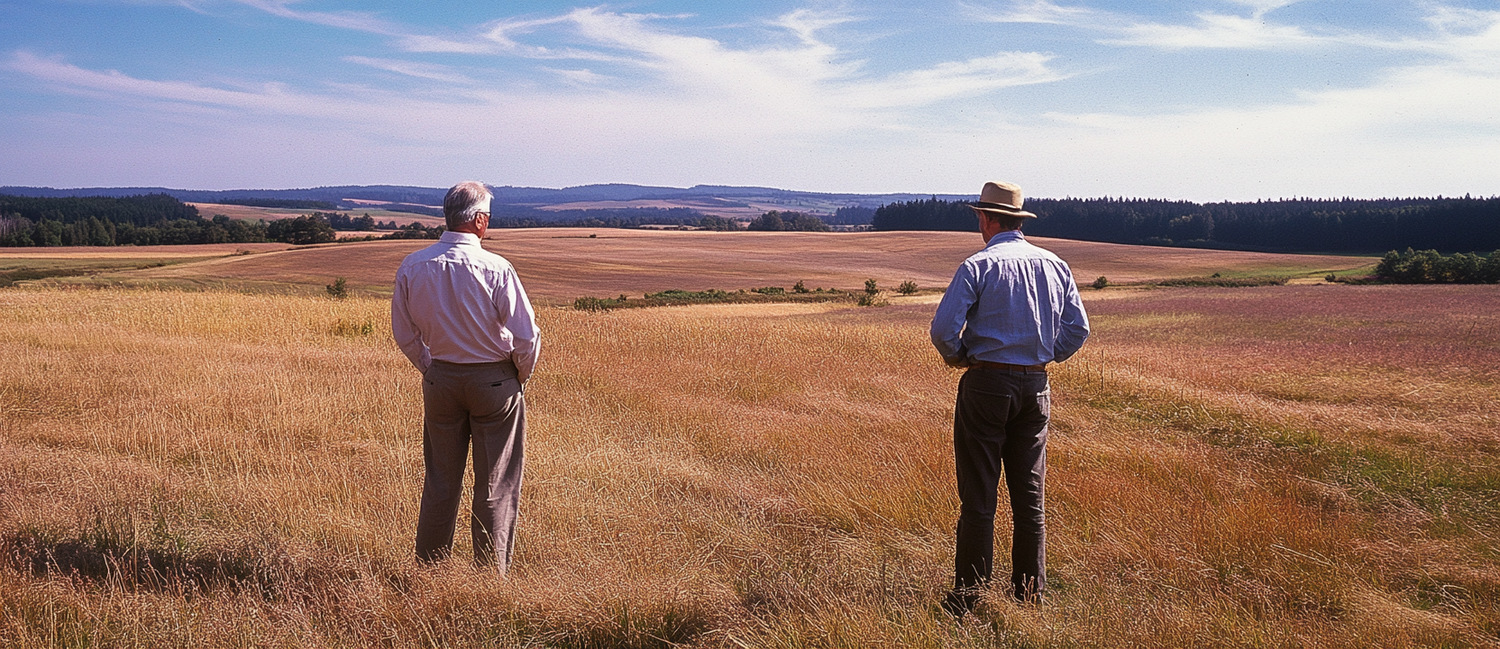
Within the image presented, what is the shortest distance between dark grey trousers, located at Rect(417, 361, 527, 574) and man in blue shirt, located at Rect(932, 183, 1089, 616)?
2.07 metres

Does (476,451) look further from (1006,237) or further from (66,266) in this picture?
(66,266)

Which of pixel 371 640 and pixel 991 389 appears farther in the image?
pixel 991 389

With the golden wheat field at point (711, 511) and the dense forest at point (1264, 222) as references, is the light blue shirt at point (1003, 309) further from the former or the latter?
the dense forest at point (1264, 222)

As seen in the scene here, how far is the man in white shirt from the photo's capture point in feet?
13.1

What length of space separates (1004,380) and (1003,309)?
0.32 meters

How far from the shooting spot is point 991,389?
3912mm

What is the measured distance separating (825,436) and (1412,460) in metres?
5.13

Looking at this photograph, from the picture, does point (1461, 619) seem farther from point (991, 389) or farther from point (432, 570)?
point (432, 570)

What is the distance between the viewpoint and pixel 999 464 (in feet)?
13.4

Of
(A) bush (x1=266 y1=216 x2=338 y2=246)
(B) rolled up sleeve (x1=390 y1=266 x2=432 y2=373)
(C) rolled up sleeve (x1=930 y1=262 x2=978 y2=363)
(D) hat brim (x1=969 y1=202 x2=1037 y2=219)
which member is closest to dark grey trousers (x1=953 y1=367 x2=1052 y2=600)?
(C) rolled up sleeve (x1=930 y1=262 x2=978 y2=363)

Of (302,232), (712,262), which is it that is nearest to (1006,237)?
(712,262)

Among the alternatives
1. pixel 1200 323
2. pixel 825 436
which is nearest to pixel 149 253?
pixel 1200 323

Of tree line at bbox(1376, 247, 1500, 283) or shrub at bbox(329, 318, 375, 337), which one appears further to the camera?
tree line at bbox(1376, 247, 1500, 283)

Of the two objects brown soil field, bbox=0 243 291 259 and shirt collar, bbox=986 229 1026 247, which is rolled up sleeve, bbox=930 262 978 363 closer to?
shirt collar, bbox=986 229 1026 247
